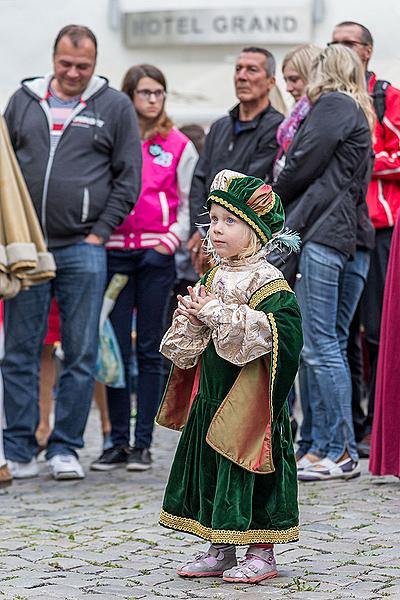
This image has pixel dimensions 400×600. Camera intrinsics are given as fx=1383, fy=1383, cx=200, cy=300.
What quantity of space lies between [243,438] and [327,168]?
2487 mm

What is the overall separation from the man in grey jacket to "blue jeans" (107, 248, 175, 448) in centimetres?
32

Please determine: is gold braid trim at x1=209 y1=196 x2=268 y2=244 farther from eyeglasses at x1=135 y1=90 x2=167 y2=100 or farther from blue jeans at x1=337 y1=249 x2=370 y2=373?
eyeglasses at x1=135 y1=90 x2=167 y2=100

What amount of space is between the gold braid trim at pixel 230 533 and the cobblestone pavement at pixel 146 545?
0.16 m

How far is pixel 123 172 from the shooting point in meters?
7.29

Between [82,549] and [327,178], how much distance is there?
239cm

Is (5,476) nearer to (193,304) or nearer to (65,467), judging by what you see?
(65,467)

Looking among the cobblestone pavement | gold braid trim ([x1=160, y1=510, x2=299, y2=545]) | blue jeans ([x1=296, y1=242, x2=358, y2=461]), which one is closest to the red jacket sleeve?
blue jeans ([x1=296, y1=242, x2=358, y2=461])

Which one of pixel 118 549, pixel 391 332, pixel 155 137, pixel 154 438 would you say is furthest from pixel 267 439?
pixel 154 438

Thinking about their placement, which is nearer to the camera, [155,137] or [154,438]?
[155,137]

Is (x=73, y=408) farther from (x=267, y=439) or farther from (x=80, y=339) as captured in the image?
(x=267, y=439)

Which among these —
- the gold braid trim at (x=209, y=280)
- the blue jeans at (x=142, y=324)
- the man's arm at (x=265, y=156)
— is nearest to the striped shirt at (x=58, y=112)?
the blue jeans at (x=142, y=324)

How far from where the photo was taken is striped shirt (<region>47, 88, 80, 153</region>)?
7.22 metres

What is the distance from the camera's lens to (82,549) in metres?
5.40

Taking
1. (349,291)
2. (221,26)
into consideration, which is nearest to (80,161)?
(349,291)
